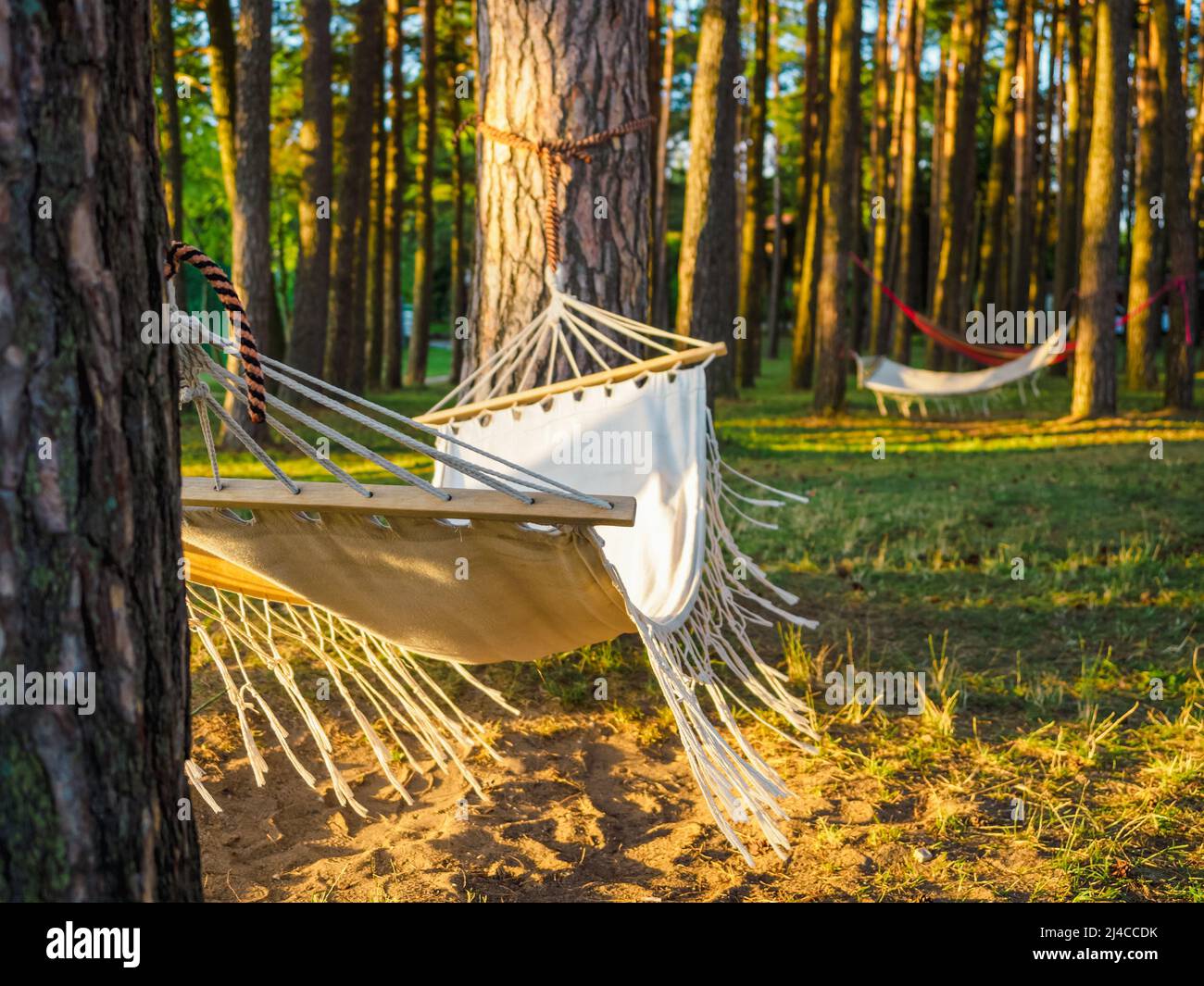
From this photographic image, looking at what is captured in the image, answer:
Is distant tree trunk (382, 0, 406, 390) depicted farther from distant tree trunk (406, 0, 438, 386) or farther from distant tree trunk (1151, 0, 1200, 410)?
distant tree trunk (1151, 0, 1200, 410)

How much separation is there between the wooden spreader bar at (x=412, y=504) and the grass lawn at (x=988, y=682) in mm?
706

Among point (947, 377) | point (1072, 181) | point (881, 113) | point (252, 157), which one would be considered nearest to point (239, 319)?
point (252, 157)

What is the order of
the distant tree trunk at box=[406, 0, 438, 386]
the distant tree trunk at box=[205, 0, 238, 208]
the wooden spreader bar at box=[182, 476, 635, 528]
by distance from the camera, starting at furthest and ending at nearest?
the distant tree trunk at box=[406, 0, 438, 386] → the distant tree trunk at box=[205, 0, 238, 208] → the wooden spreader bar at box=[182, 476, 635, 528]

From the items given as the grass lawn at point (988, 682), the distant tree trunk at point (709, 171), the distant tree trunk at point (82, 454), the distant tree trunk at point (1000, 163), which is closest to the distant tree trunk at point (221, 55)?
the distant tree trunk at point (709, 171)

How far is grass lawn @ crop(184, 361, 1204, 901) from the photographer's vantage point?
2273 millimetres

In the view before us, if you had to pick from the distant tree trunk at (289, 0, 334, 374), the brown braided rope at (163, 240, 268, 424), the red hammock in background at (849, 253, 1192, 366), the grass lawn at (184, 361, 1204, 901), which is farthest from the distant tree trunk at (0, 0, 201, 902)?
the red hammock in background at (849, 253, 1192, 366)

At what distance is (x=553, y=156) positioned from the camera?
350cm

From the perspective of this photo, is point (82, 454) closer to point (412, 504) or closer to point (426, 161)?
point (412, 504)

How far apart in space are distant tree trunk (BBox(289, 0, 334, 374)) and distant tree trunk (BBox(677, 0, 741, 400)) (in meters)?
2.63

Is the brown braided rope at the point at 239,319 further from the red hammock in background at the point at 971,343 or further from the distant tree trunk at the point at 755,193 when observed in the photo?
the distant tree trunk at the point at 755,193

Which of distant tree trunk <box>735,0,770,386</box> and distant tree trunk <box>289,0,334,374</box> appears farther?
distant tree trunk <box>735,0,770,386</box>

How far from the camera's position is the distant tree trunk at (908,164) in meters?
13.5

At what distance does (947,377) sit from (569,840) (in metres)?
8.41
